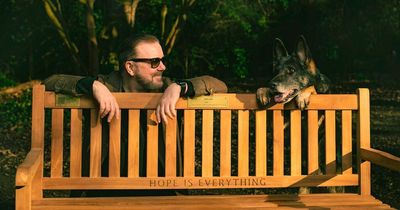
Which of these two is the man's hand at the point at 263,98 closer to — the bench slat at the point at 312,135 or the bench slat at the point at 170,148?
the bench slat at the point at 312,135

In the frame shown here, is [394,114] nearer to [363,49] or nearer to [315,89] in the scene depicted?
A: [363,49]

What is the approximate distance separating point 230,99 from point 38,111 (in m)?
1.25

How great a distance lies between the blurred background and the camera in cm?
1109

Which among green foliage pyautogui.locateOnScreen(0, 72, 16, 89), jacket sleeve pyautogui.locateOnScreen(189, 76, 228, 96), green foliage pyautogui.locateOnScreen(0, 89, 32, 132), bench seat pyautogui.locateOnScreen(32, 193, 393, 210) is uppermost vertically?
green foliage pyautogui.locateOnScreen(0, 72, 16, 89)

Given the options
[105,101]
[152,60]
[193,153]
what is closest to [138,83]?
[152,60]

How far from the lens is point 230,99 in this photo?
174 inches

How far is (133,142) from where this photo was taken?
438cm

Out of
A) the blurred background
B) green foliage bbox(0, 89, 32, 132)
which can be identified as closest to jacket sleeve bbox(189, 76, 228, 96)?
the blurred background

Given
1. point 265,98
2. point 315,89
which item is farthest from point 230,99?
point 315,89

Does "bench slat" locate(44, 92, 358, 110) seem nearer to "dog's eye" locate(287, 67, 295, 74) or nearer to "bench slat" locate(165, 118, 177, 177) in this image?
"bench slat" locate(165, 118, 177, 177)

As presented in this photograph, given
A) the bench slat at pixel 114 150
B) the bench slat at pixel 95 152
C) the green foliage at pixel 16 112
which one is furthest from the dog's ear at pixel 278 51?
the green foliage at pixel 16 112

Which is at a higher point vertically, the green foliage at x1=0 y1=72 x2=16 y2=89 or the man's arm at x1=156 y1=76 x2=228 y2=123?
the green foliage at x1=0 y1=72 x2=16 y2=89

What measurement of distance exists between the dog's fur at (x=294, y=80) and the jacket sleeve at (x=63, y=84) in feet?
3.92

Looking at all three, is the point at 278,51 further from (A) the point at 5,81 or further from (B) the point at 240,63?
(A) the point at 5,81
